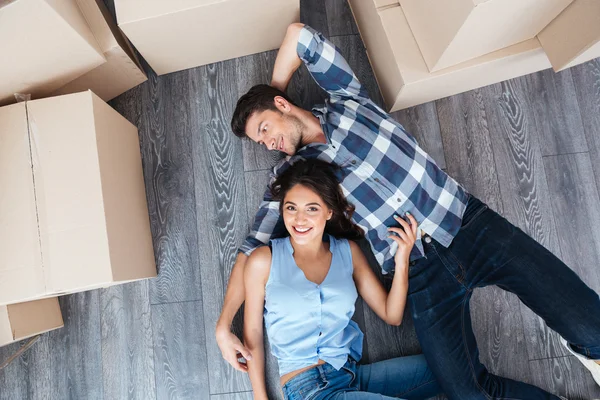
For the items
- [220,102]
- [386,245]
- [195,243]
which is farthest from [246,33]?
[386,245]

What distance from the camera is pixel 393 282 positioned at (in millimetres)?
1479

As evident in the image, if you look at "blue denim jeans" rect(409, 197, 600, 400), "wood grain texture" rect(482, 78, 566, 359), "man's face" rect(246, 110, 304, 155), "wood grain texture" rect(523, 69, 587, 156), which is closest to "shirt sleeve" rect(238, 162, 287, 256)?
"man's face" rect(246, 110, 304, 155)

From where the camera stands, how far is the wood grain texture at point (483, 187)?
1.65 metres

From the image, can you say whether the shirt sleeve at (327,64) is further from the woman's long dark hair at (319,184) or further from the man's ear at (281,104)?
the woman's long dark hair at (319,184)

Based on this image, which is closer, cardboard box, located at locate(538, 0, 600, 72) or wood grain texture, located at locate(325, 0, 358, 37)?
cardboard box, located at locate(538, 0, 600, 72)

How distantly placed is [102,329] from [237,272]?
0.60 meters

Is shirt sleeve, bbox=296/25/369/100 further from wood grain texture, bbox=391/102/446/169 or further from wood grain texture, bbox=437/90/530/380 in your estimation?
wood grain texture, bbox=437/90/530/380

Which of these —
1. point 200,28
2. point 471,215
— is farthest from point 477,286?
point 200,28

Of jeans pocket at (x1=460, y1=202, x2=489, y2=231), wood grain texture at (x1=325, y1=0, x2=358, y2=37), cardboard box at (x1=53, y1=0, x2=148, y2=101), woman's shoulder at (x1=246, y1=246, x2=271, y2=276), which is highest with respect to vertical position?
wood grain texture at (x1=325, y1=0, x2=358, y2=37)

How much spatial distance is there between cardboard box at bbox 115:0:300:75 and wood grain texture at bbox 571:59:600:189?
1.16 meters

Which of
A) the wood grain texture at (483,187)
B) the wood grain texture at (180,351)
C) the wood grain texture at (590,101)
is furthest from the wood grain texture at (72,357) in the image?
the wood grain texture at (590,101)

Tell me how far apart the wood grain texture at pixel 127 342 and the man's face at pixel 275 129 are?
0.73m

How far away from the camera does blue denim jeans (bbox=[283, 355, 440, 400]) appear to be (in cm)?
142

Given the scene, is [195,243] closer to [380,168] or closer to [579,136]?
[380,168]
